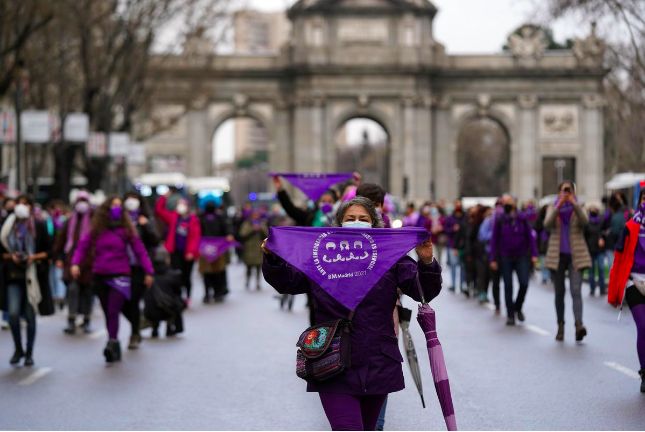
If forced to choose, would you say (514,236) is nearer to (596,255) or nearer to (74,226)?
(74,226)

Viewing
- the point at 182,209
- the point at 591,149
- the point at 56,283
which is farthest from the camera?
the point at 591,149

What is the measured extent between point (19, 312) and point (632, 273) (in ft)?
22.6

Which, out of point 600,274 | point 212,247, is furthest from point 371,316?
point 600,274

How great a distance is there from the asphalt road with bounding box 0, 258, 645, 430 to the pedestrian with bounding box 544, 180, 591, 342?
1.86 ft

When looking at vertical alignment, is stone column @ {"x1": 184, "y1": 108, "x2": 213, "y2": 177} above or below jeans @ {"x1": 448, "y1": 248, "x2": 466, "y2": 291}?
above

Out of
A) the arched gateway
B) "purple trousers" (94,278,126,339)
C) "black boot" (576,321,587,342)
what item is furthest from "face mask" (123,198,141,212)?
the arched gateway

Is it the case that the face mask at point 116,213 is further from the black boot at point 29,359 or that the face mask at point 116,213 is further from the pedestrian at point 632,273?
the pedestrian at point 632,273

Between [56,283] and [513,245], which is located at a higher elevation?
[513,245]

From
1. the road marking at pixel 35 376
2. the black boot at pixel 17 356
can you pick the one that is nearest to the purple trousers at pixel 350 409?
the road marking at pixel 35 376

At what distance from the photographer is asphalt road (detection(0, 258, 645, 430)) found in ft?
37.2

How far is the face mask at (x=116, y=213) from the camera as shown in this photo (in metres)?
15.6

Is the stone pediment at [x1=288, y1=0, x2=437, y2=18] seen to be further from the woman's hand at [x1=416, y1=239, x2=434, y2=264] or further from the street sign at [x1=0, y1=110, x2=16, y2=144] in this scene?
the woman's hand at [x1=416, y1=239, x2=434, y2=264]

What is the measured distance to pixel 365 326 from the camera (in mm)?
7520

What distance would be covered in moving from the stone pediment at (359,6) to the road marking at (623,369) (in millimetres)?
63115
